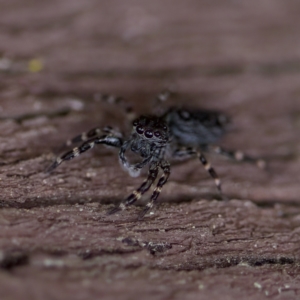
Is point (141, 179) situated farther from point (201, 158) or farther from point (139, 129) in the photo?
point (201, 158)

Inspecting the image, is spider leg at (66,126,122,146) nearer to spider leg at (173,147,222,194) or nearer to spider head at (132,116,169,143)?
spider head at (132,116,169,143)

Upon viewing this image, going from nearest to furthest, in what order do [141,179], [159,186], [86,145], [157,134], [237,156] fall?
[159,186], [86,145], [141,179], [157,134], [237,156]

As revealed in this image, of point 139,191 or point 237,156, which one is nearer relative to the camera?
point 139,191

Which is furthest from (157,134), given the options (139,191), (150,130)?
(139,191)

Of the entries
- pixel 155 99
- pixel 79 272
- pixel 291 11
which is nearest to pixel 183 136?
pixel 155 99

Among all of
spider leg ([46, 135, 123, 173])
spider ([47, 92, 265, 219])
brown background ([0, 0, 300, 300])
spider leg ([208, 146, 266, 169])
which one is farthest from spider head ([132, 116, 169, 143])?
spider leg ([208, 146, 266, 169])

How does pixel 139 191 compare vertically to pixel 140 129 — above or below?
below
